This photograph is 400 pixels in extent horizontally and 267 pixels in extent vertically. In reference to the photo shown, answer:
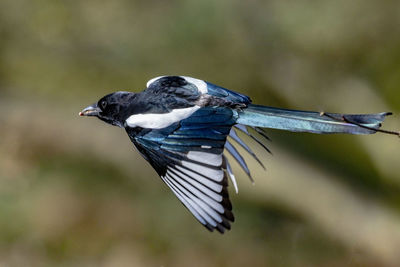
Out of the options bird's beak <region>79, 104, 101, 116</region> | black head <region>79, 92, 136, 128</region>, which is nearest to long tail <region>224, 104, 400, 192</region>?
black head <region>79, 92, 136, 128</region>

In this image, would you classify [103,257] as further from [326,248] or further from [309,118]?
[309,118]

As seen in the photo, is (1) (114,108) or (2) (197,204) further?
(1) (114,108)

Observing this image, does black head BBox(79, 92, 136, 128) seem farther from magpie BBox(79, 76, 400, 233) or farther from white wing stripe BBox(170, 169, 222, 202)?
white wing stripe BBox(170, 169, 222, 202)

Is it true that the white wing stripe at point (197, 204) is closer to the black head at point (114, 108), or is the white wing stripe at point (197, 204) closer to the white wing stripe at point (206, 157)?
the white wing stripe at point (206, 157)

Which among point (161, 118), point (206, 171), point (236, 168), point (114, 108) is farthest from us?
point (236, 168)

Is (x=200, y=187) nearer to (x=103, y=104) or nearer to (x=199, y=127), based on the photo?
(x=199, y=127)

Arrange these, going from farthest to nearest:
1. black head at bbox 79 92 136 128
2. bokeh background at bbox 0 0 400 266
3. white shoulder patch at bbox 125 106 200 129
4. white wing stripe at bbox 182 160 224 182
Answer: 1. bokeh background at bbox 0 0 400 266
2. black head at bbox 79 92 136 128
3. white shoulder patch at bbox 125 106 200 129
4. white wing stripe at bbox 182 160 224 182

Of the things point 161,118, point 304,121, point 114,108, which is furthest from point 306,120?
point 114,108
